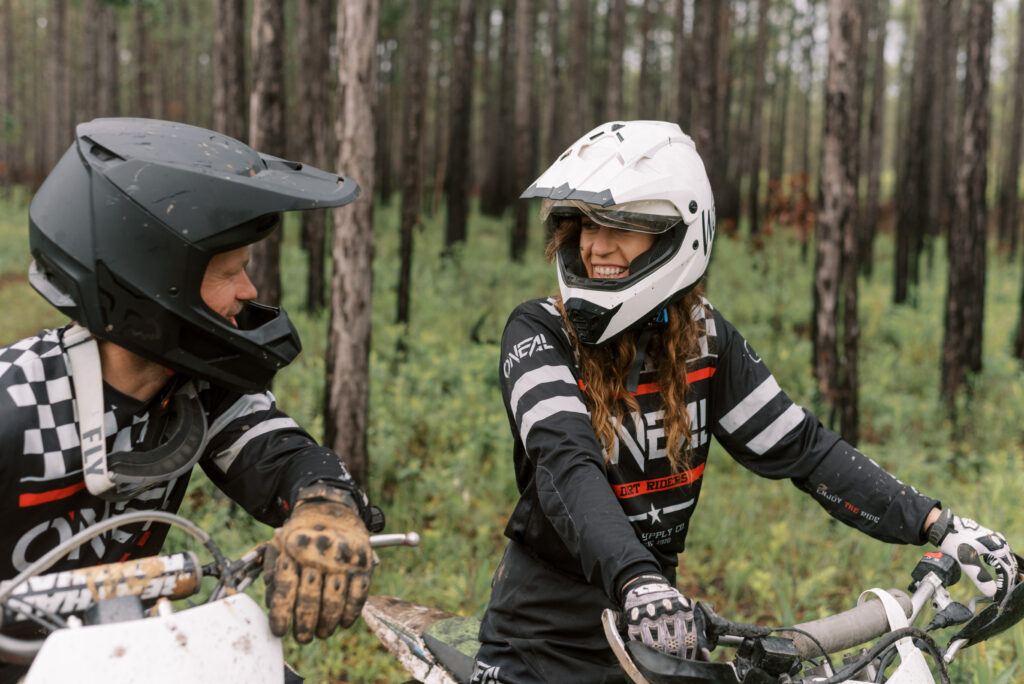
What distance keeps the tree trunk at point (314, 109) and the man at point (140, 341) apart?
9.42m

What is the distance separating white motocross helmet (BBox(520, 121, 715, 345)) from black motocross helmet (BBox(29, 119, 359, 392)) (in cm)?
70

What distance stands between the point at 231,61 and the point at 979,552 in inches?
260

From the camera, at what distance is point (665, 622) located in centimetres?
163

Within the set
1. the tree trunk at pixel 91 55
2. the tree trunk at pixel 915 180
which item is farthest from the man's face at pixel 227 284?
the tree trunk at pixel 91 55

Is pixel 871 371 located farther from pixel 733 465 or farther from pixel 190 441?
pixel 190 441

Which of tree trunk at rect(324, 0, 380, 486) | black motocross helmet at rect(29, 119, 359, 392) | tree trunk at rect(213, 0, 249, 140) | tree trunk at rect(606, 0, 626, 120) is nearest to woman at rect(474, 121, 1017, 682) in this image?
black motocross helmet at rect(29, 119, 359, 392)

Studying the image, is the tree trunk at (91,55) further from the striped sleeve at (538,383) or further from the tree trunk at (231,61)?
the striped sleeve at (538,383)

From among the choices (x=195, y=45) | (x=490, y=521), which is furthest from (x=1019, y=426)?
(x=195, y=45)

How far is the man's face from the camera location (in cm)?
188

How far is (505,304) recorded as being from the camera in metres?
11.5

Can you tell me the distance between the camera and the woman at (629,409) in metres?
2.19

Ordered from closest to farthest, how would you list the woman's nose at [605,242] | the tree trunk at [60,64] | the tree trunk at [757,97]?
the woman's nose at [605,242] < the tree trunk at [757,97] < the tree trunk at [60,64]

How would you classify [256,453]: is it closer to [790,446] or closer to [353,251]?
[790,446]

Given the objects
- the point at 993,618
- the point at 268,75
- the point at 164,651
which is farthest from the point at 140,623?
the point at 268,75
